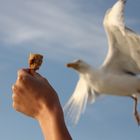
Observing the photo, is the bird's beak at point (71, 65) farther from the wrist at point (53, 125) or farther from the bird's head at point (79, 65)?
the wrist at point (53, 125)

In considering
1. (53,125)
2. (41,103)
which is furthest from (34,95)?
(53,125)

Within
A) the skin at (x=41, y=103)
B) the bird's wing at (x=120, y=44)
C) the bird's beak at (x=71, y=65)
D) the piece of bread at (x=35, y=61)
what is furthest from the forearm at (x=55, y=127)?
the bird's beak at (x=71, y=65)

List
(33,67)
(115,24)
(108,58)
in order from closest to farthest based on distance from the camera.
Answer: (33,67)
(115,24)
(108,58)

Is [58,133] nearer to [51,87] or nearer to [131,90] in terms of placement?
[51,87]

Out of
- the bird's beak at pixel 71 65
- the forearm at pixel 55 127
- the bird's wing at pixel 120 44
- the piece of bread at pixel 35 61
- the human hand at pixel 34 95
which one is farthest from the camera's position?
the bird's beak at pixel 71 65

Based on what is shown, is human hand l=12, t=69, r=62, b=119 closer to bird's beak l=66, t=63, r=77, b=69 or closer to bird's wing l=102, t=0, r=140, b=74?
bird's wing l=102, t=0, r=140, b=74

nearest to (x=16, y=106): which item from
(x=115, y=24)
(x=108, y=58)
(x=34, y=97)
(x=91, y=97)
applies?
(x=34, y=97)
